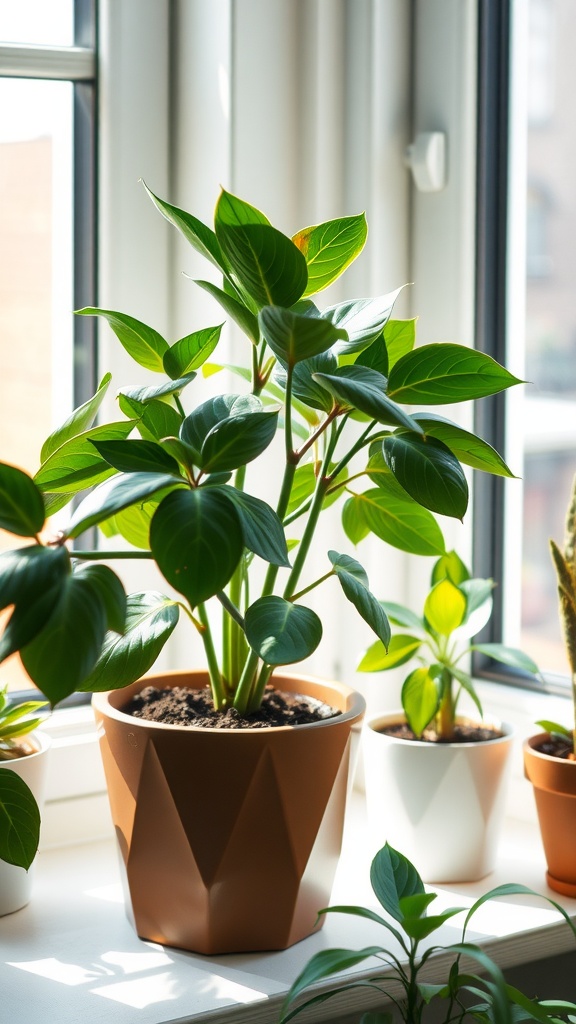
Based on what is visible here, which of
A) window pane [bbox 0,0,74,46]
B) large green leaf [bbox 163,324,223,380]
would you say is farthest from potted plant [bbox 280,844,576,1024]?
window pane [bbox 0,0,74,46]

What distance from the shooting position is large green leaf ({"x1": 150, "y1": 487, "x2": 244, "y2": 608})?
2.15ft

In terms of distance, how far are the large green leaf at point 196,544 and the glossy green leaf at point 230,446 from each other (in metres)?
0.06

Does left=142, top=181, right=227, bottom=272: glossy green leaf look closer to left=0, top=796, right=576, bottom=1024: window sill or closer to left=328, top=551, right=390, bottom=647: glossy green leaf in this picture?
left=328, top=551, right=390, bottom=647: glossy green leaf

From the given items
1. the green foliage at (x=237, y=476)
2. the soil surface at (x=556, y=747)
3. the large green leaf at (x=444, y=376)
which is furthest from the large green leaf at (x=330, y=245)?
the soil surface at (x=556, y=747)

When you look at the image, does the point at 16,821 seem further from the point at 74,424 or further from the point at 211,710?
the point at 74,424

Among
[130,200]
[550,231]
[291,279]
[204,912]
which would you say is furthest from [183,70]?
[204,912]

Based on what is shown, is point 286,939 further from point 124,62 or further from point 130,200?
point 124,62

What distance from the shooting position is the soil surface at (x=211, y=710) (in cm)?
94

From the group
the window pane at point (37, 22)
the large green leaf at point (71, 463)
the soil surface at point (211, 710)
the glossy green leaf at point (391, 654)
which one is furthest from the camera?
the window pane at point (37, 22)

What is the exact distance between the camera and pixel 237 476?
96 cm

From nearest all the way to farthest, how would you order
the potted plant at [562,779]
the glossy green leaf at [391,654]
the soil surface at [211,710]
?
the soil surface at [211,710], the potted plant at [562,779], the glossy green leaf at [391,654]

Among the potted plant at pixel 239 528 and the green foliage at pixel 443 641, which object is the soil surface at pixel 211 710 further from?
the green foliage at pixel 443 641

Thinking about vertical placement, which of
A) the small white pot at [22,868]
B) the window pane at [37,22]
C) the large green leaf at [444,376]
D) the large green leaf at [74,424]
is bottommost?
the small white pot at [22,868]

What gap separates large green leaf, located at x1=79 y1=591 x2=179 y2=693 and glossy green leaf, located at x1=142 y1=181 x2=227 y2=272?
30 centimetres
